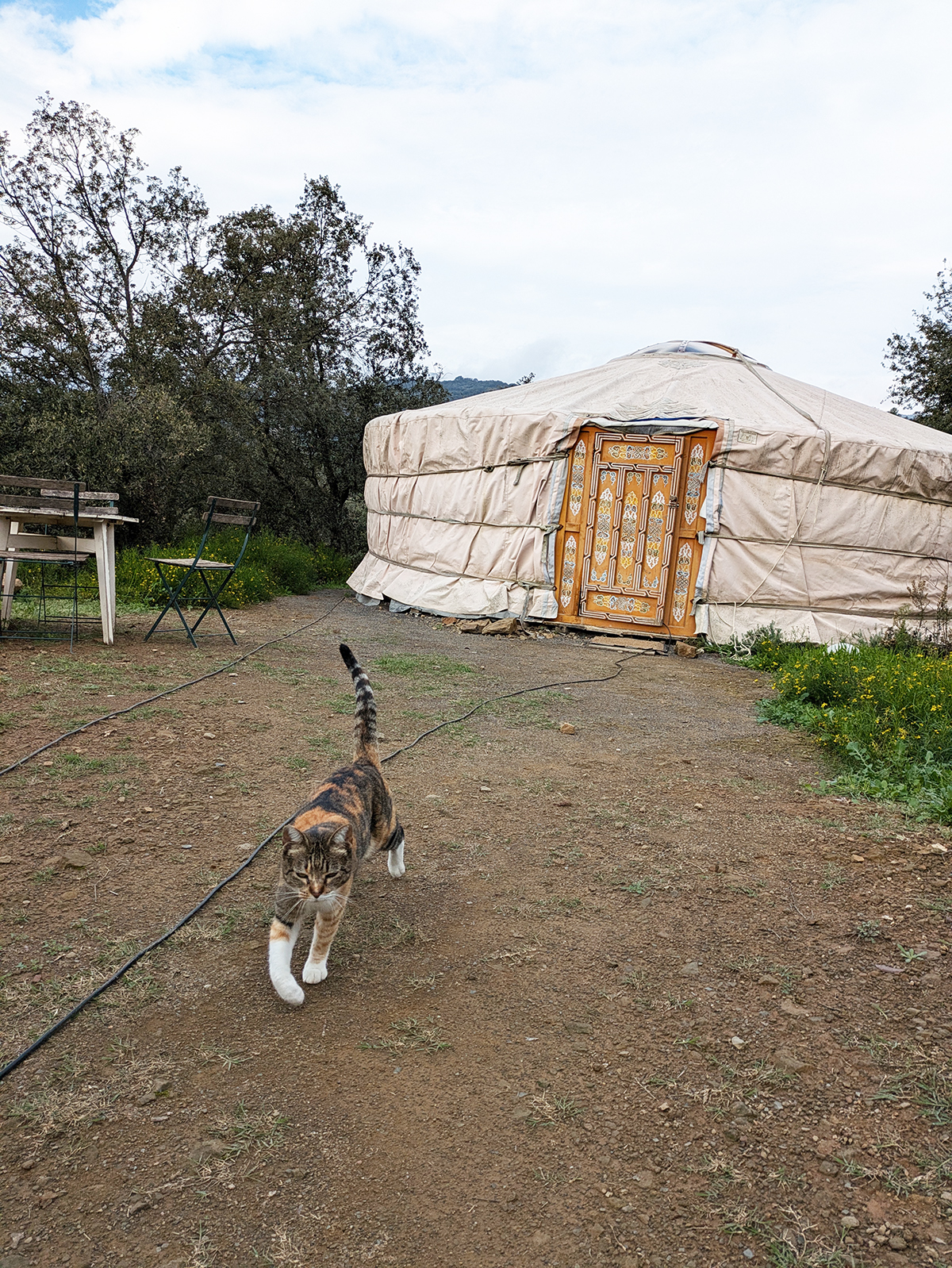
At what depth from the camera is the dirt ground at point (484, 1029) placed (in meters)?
1.30

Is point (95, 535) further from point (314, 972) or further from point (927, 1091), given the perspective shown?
point (927, 1091)

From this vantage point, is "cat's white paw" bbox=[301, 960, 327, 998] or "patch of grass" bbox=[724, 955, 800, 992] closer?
"cat's white paw" bbox=[301, 960, 327, 998]

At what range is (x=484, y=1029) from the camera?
1805 millimetres

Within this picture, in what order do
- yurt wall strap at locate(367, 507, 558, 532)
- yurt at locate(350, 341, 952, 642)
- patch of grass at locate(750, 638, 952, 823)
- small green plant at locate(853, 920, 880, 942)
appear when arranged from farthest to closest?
yurt wall strap at locate(367, 507, 558, 532), yurt at locate(350, 341, 952, 642), patch of grass at locate(750, 638, 952, 823), small green plant at locate(853, 920, 880, 942)

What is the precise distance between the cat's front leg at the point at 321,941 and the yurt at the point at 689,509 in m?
6.05

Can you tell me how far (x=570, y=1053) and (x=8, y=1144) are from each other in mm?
1064

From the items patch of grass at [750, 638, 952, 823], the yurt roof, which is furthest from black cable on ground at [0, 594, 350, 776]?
the yurt roof

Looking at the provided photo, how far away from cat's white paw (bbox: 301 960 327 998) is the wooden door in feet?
20.2

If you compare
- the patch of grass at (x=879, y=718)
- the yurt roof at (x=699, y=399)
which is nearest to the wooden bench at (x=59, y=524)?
the yurt roof at (x=699, y=399)

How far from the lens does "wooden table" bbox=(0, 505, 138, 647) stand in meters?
5.01

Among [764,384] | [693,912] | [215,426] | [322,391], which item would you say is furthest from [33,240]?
[693,912]

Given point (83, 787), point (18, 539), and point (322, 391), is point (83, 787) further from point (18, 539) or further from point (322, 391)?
point (322, 391)

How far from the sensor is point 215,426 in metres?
11.2

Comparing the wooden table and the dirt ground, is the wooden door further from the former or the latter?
the dirt ground
